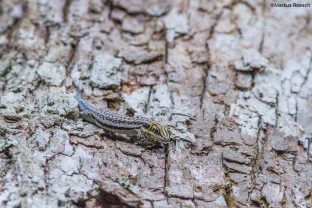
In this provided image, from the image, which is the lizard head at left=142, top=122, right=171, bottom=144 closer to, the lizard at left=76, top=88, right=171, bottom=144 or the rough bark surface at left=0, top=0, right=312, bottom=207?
the lizard at left=76, top=88, right=171, bottom=144

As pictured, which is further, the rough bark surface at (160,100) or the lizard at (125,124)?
the lizard at (125,124)

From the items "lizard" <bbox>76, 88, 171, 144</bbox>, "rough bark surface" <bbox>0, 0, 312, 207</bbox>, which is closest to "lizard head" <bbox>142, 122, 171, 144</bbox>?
"lizard" <bbox>76, 88, 171, 144</bbox>

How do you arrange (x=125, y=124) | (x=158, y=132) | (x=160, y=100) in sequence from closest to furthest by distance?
1. (x=158, y=132)
2. (x=125, y=124)
3. (x=160, y=100)

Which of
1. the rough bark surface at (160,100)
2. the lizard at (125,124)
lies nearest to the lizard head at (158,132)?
the lizard at (125,124)

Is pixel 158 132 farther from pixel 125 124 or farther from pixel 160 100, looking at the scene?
pixel 160 100

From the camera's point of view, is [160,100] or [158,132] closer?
[158,132]

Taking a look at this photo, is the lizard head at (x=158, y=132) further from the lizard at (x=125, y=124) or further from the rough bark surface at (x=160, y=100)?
the rough bark surface at (x=160, y=100)

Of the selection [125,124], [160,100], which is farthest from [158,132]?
[160,100]
